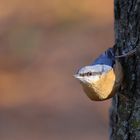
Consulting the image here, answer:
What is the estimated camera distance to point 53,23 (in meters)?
6.10

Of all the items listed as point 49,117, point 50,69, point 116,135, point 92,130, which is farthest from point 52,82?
point 116,135

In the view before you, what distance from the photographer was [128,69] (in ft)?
5.01

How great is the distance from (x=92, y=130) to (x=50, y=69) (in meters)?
1.11

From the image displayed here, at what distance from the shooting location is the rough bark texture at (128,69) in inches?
59.9

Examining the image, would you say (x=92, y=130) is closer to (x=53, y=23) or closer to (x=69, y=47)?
(x=69, y=47)

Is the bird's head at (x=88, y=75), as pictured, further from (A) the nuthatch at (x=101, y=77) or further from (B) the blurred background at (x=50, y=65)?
(B) the blurred background at (x=50, y=65)

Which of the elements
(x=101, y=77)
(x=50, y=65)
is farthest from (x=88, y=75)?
(x=50, y=65)

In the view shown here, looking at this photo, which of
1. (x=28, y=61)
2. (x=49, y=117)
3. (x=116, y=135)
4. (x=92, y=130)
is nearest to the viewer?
(x=116, y=135)

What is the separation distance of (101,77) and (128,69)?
0.15 m

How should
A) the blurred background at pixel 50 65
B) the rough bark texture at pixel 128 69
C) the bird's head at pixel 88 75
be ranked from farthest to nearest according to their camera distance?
the blurred background at pixel 50 65
the rough bark texture at pixel 128 69
the bird's head at pixel 88 75

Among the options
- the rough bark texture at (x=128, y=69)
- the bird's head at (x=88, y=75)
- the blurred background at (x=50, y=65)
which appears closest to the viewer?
the bird's head at (x=88, y=75)

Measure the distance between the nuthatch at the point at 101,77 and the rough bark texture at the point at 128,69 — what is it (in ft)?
0.13

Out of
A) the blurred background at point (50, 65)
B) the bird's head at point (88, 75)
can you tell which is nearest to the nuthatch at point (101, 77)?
the bird's head at point (88, 75)

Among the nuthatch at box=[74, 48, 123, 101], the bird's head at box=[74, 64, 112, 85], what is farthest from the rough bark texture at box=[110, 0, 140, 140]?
the bird's head at box=[74, 64, 112, 85]
